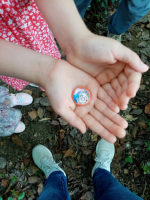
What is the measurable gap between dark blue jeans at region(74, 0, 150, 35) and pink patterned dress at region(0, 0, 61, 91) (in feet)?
2.60

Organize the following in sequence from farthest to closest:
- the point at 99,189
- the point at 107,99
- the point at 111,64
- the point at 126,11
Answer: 1. the point at 126,11
2. the point at 99,189
3. the point at 107,99
4. the point at 111,64

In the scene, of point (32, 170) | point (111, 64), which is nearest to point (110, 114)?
point (111, 64)

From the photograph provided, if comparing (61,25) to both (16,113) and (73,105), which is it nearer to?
(73,105)

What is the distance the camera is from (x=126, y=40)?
10.9 feet

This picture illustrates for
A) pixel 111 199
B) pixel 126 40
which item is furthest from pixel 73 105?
pixel 126 40

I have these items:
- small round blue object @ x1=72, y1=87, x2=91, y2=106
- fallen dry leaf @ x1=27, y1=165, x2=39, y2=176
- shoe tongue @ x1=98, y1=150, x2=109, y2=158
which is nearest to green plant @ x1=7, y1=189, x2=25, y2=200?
fallen dry leaf @ x1=27, y1=165, x2=39, y2=176

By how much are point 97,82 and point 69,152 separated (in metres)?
1.42

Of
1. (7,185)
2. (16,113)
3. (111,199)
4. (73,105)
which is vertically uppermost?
(73,105)

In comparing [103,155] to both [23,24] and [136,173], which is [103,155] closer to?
[136,173]

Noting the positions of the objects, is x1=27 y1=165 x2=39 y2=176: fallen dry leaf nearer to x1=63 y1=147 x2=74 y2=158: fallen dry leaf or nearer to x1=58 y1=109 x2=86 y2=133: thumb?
x1=63 y1=147 x2=74 y2=158: fallen dry leaf

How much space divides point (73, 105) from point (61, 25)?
2.43 feet

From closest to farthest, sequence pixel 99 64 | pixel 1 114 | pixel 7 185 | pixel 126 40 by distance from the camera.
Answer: pixel 99 64
pixel 1 114
pixel 7 185
pixel 126 40

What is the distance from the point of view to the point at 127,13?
7.77ft

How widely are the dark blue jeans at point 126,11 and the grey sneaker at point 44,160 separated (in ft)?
6.88
